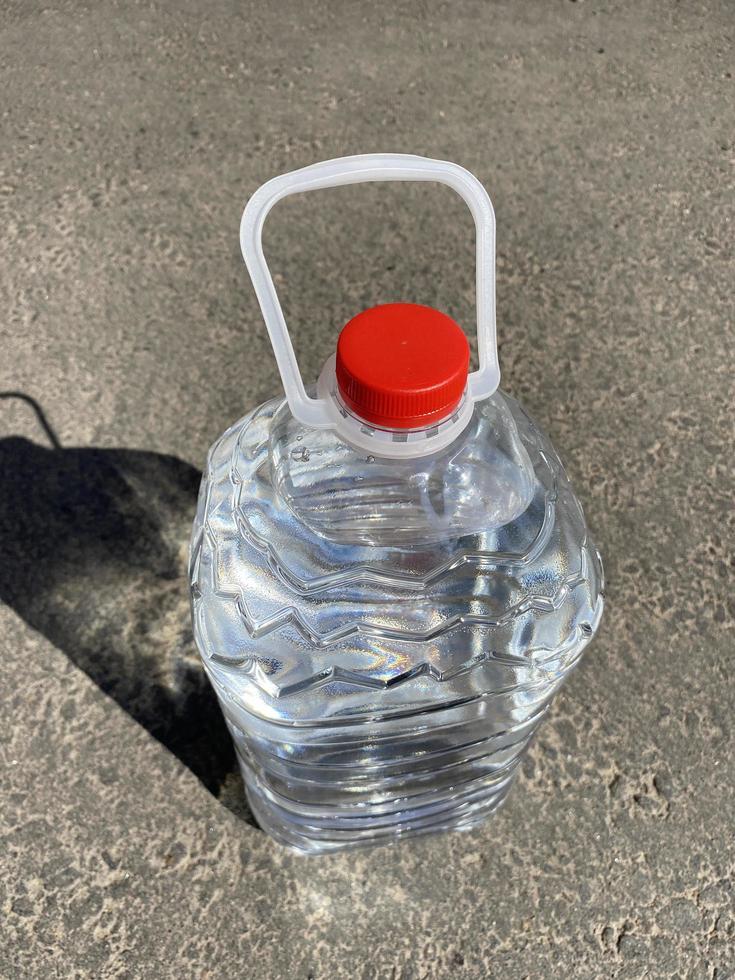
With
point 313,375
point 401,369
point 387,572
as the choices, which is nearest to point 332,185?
point 401,369

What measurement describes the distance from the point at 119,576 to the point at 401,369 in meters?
0.80

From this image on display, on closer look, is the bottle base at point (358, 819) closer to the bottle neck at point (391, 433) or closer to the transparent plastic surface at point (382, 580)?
the transparent plastic surface at point (382, 580)

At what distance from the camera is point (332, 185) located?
0.86 metres

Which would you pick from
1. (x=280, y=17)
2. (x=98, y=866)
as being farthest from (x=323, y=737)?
(x=280, y=17)

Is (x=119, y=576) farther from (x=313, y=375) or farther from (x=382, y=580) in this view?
(x=382, y=580)

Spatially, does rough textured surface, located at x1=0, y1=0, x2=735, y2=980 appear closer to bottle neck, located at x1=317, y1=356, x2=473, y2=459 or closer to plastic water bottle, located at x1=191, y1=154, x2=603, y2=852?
plastic water bottle, located at x1=191, y1=154, x2=603, y2=852

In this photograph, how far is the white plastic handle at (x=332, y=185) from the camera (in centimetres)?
82

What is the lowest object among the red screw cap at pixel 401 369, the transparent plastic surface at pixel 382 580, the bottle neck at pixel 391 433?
the transparent plastic surface at pixel 382 580

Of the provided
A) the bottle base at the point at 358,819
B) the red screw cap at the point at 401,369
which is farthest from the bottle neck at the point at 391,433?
the bottle base at the point at 358,819

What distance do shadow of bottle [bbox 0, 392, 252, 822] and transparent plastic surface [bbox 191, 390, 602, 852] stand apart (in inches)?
9.9

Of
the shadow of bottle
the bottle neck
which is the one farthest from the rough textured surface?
the bottle neck

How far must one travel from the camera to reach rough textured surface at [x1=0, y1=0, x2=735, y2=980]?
1.19 metres

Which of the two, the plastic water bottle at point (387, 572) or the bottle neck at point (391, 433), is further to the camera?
the plastic water bottle at point (387, 572)

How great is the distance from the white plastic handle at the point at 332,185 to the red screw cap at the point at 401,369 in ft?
0.19
